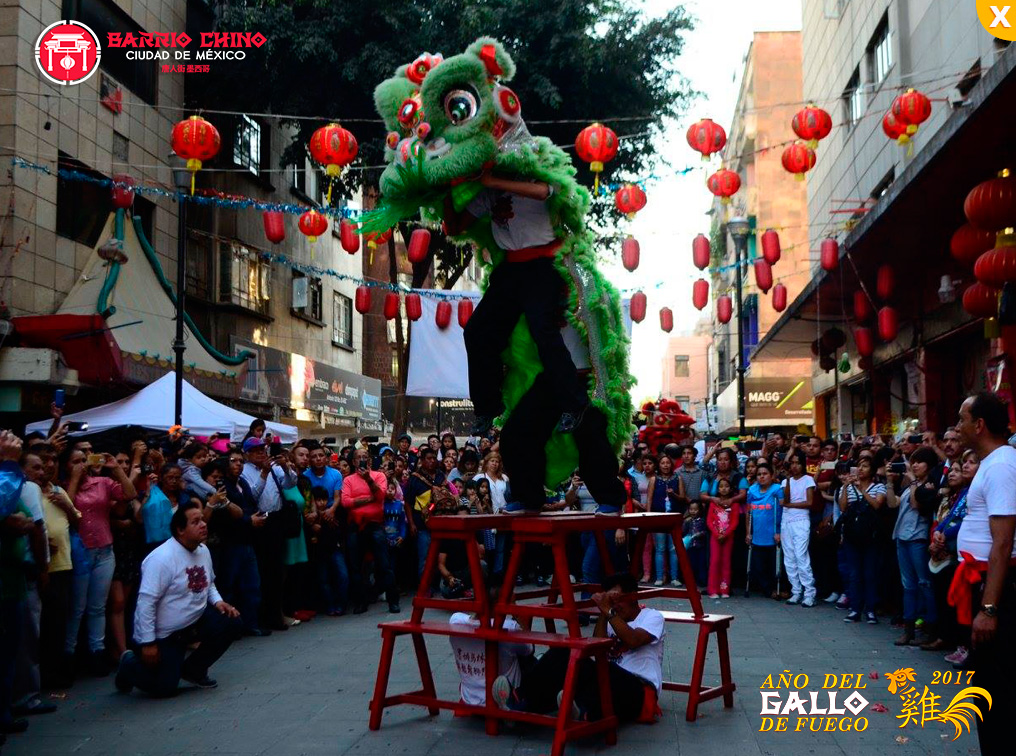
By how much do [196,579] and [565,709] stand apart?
3002 millimetres

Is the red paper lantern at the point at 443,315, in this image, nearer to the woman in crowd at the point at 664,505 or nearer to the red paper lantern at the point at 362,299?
the red paper lantern at the point at 362,299

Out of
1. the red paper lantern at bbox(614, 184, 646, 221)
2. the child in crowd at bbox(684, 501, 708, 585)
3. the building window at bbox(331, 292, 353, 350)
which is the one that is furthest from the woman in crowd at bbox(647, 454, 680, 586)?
the building window at bbox(331, 292, 353, 350)

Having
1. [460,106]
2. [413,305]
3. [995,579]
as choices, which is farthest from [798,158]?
[995,579]

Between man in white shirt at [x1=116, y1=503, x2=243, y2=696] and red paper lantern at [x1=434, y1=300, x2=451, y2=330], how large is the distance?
10105 millimetres

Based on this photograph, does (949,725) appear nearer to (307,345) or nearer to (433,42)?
(433,42)

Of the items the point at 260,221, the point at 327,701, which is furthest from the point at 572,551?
the point at 260,221

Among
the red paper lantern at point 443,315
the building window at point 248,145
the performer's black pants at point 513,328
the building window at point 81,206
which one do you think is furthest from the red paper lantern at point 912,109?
the building window at point 248,145

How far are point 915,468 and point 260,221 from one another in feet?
51.6

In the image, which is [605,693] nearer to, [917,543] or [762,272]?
[917,543]

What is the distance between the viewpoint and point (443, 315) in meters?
17.0

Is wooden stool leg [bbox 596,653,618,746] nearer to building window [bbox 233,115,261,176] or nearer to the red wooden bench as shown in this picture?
the red wooden bench

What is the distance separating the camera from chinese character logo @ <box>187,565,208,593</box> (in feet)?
22.7

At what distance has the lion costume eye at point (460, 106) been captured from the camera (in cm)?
560

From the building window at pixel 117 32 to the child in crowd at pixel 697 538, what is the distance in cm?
1047
